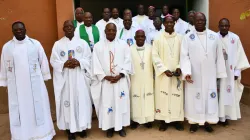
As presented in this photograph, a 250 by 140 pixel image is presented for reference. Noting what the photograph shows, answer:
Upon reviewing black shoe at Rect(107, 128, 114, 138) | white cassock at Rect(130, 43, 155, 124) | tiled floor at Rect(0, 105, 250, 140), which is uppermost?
white cassock at Rect(130, 43, 155, 124)

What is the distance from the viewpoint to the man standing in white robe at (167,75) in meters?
4.82

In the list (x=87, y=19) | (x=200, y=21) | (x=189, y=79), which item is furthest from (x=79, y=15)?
(x=189, y=79)

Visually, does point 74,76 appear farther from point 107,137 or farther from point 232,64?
point 232,64

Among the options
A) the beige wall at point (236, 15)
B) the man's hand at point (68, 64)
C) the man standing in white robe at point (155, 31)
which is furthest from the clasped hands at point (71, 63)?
the beige wall at point (236, 15)

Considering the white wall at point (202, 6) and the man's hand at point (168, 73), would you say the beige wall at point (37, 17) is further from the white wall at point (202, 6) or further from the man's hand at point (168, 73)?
the white wall at point (202, 6)

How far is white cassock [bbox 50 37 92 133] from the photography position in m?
4.66

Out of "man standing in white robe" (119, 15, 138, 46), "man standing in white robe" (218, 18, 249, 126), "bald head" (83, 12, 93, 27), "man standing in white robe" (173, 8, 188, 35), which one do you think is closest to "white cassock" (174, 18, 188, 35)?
"man standing in white robe" (173, 8, 188, 35)

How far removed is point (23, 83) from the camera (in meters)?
4.37

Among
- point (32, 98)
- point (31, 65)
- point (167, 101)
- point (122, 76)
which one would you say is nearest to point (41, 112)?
point (32, 98)

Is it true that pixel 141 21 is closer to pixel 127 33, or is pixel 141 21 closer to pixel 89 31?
pixel 127 33

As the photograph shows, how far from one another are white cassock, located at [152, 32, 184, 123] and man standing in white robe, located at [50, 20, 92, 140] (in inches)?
50.5

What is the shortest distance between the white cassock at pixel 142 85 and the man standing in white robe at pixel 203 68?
65 cm

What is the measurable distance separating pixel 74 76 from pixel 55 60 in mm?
426

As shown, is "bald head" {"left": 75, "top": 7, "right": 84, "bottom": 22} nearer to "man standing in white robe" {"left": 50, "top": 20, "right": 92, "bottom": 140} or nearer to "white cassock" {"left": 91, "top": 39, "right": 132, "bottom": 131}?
"man standing in white robe" {"left": 50, "top": 20, "right": 92, "bottom": 140}
